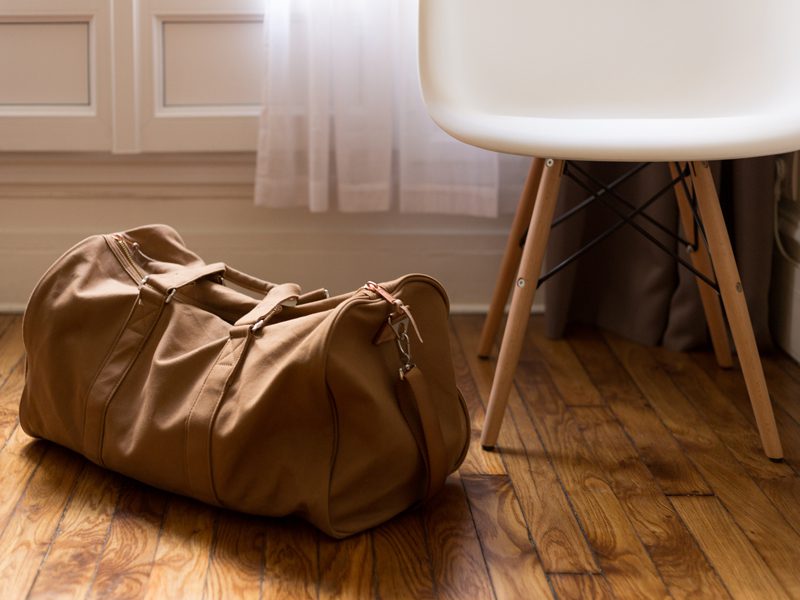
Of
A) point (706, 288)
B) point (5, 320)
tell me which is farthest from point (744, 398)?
point (5, 320)

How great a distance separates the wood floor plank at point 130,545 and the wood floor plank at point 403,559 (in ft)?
0.82

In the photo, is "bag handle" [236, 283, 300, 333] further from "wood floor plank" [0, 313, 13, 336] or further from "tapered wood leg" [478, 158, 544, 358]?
"wood floor plank" [0, 313, 13, 336]

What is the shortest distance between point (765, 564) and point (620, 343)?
799 mm

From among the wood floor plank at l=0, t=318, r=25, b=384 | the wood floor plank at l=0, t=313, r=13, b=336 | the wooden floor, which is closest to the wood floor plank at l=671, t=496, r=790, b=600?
the wooden floor

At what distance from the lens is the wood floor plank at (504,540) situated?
3.74 feet

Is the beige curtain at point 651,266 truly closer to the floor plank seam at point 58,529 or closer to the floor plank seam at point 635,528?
the floor plank seam at point 635,528

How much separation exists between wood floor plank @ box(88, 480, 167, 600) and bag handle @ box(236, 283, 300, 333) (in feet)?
0.80

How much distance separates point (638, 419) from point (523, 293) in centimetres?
32

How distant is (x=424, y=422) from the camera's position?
1228 millimetres

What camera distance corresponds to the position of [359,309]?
1207 millimetres

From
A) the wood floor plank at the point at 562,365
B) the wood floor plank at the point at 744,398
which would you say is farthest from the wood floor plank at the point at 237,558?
the wood floor plank at the point at 744,398

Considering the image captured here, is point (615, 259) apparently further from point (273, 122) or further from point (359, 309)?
point (359, 309)

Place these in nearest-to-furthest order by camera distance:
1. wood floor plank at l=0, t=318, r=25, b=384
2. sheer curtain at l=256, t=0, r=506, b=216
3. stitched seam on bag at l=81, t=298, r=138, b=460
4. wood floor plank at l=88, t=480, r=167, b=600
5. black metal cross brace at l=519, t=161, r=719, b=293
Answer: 1. wood floor plank at l=88, t=480, r=167, b=600
2. stitched seam on bag at l=81, t=298, r=138, b=460
3. black metal cross brace at l=519, t=161, r=719, b=293
4. wood floor plank at l=0, t=318, r=25, b=384
5. sheer curtain at l=256, t=0, r=506, b=216

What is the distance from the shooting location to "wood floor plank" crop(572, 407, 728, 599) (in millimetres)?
1155
